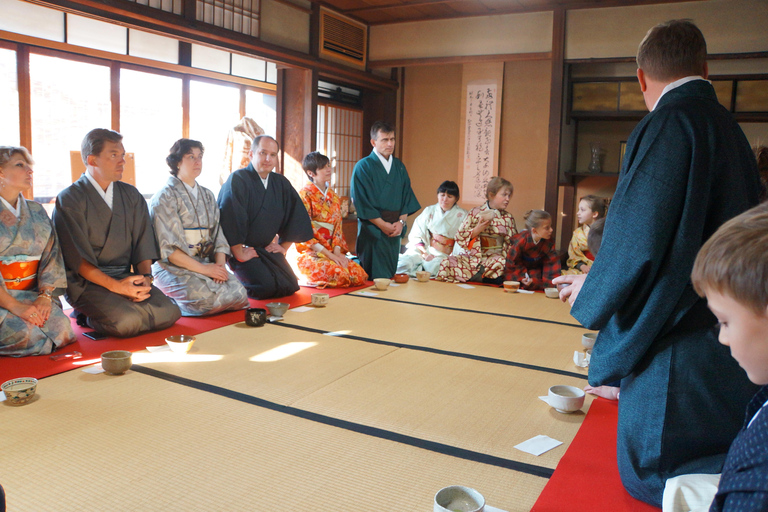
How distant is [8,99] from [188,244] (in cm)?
243

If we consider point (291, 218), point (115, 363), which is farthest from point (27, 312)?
point (291, 218)

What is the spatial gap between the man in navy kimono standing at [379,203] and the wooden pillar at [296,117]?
1.23 meters

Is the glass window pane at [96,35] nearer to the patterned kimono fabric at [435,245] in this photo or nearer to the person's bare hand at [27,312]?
the person's bare hand at [27,312]

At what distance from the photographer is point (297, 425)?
7.27 feet

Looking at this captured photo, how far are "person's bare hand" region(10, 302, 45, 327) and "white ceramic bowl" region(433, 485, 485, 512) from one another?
241 centimetres

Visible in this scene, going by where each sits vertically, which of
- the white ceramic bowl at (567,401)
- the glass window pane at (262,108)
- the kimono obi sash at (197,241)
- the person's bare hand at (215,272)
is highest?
the glass window pane at (262,108)

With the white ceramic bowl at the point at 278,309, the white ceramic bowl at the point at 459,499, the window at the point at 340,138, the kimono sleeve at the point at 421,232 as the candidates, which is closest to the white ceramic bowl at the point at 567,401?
the white ceramic bowl at the point at 459,499

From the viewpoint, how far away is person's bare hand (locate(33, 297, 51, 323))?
10.0 feet

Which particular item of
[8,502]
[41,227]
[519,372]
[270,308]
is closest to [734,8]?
[519,372]

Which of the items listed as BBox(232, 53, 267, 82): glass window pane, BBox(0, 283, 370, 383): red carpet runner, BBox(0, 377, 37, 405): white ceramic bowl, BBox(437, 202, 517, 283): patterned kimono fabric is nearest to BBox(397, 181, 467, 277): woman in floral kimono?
BBox(437, 202, 517, 283): patterned kimono fabric

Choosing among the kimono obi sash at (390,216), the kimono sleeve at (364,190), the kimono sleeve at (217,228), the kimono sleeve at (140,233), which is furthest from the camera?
the kimono obi sash at (390,216)

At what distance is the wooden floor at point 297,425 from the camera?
175 centimetres

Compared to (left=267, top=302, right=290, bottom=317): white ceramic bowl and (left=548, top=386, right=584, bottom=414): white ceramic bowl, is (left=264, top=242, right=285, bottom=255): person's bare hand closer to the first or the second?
(left=267, top=302, right=290, bottom=317): white ceramic bowl

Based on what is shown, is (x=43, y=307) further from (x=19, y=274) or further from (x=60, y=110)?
(x=60, y=110)
